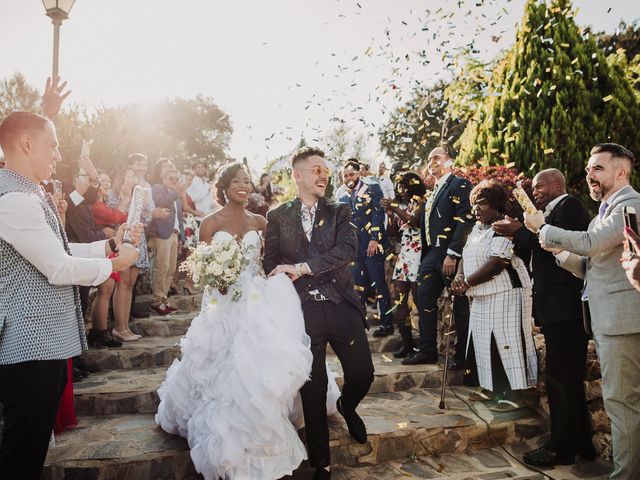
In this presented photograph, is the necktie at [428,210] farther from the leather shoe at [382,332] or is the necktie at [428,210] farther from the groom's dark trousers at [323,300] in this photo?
the groom's dark trousers at [323,300]

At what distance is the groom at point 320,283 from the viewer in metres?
3.88

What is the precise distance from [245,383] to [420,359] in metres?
2.96

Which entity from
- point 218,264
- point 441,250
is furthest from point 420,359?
A: point 218,264

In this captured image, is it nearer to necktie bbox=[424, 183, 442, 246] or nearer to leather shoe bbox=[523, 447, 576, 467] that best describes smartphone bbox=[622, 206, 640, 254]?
leather shoe bbox=[523, 447, 576, 467]

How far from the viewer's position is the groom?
3.88 metres

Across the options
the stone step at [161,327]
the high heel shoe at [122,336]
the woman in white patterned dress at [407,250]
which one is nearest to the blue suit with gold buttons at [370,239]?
the woman in white patterned dress at [407,250]

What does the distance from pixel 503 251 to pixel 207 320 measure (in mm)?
2901

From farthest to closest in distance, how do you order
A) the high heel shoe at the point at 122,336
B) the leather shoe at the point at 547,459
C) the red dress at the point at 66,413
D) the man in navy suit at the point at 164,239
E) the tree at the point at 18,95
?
1. the tree at the point at 18,95
2. the man in navy suit at the point at 164,239
3. the high heel shoe at the point at 122,336
4. the red dress at the point at 66,413
5. the leather shoe at the point at 547,459

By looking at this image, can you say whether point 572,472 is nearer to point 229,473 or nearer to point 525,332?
point 525,332

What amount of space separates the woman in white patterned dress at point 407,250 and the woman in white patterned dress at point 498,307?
1331 millimetres

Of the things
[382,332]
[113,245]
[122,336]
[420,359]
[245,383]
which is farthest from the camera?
[382,332]

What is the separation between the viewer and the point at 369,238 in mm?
7023

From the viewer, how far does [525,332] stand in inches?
191

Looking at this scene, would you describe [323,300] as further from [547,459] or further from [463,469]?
[547,459]
